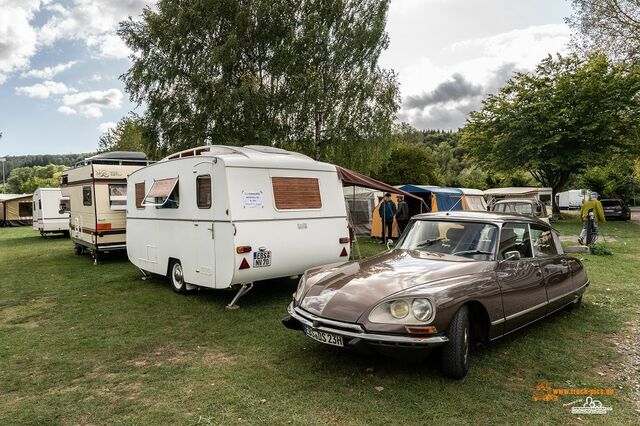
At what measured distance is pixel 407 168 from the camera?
4712 cm

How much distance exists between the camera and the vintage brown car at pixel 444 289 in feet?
12.7

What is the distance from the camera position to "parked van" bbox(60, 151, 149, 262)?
40.0 feet

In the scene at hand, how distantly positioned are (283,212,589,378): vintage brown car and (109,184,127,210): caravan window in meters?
9.21

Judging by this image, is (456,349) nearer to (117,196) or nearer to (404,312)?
(404,312)

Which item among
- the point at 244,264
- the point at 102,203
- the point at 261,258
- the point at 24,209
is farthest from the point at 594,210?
the point at 24,209

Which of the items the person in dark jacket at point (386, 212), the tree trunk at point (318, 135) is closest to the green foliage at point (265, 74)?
the tree trunk at point (318, 135)

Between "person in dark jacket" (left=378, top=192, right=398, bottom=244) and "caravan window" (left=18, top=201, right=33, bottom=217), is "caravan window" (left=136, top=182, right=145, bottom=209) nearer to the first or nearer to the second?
→ "person in dark jacket" (left=378, top=192, right=398, bottom=244)

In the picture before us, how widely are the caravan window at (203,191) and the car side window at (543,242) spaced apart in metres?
4.83

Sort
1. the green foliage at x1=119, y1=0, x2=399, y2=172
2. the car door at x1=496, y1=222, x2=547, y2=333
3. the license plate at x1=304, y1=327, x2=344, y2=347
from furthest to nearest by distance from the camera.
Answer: the green foliage at x1=119, y1=0, x2=399, y2=172 → the car door at x1=496, y1=222, x2=547, y2=333 → the license plate at x1=304, y1=327, x2=344, y2=347

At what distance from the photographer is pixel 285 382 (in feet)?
13.5

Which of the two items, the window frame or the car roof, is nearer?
the car roof

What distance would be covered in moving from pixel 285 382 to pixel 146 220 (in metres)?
6.19

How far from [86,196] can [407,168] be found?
3836 cm

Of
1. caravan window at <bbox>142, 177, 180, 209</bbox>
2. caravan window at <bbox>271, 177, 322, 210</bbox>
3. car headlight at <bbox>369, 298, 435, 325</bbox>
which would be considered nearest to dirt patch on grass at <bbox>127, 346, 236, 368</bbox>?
car headlight at <bbox>369, 298, 435, 325</bbox>
